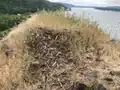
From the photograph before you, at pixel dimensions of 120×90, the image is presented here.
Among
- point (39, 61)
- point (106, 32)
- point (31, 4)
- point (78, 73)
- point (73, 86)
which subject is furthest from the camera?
point (31, 4)

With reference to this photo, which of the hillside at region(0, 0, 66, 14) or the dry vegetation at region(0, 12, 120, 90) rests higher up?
the dry vegetation at region(0, 12, 120, 90)

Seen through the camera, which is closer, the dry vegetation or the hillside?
the dry vegetation

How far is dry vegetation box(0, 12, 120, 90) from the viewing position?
19.2 feet

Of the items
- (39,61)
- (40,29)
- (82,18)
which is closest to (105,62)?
(39,61)

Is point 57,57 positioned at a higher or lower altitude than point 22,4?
higher

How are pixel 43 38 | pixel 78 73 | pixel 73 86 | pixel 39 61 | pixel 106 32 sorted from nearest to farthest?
pixel 73 86
pixel 78 73
pixel 39 61
pixel 43 38
pixel 106 32

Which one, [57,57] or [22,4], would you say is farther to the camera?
[22,4]

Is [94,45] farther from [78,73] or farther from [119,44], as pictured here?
[78,73]

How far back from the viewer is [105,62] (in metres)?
6.49

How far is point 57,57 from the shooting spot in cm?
662

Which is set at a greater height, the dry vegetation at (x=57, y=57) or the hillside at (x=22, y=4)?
the dry vegetation at (x=57, y=57)

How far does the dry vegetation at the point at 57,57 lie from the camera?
585 cm

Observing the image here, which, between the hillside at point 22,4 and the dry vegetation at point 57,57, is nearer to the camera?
the dry vegetation at point 57,57

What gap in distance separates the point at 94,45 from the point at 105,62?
89 cm
